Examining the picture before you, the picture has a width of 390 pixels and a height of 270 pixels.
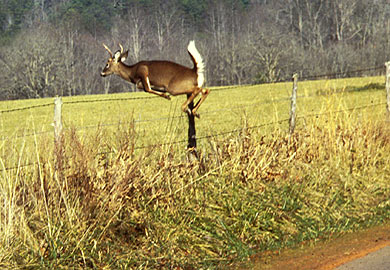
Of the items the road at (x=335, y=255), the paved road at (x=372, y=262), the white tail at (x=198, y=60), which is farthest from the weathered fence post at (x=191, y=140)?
the paved road at (x=372, y=262)

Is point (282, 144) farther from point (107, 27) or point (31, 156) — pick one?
point (107, 27)

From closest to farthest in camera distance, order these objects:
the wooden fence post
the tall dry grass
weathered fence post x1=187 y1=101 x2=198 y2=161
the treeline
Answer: the tall dry grass < the wooden fence post < weathered fence post x1=187 y1=101 x2=198 y2=161 < the treeline

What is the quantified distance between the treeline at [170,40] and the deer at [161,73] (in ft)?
155

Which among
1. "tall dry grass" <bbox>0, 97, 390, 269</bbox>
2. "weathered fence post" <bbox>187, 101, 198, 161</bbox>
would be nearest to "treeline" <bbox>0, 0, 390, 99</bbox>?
"weathered fence post" <bbox>187, 101, 198, 161</bbox>

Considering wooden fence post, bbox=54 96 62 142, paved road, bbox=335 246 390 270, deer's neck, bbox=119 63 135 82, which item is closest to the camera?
paved road, bbox=335 246 390 270

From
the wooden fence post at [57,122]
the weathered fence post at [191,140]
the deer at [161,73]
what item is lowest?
the weathered fence post at [191,140]

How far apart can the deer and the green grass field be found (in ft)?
1.54

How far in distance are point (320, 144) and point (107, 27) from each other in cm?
5699

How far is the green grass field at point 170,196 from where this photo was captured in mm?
6062

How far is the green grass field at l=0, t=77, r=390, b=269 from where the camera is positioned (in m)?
6.06

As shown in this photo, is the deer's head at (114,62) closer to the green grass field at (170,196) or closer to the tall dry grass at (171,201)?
A: the green grass field at (170,196)

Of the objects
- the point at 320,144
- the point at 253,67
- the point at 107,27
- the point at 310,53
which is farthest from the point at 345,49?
the point at 320,144

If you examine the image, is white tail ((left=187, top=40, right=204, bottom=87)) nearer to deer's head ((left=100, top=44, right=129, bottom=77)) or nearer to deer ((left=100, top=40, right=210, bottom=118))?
deer ((left=100, top=40, right=210, bottom=118))

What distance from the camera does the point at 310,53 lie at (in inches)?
3270
